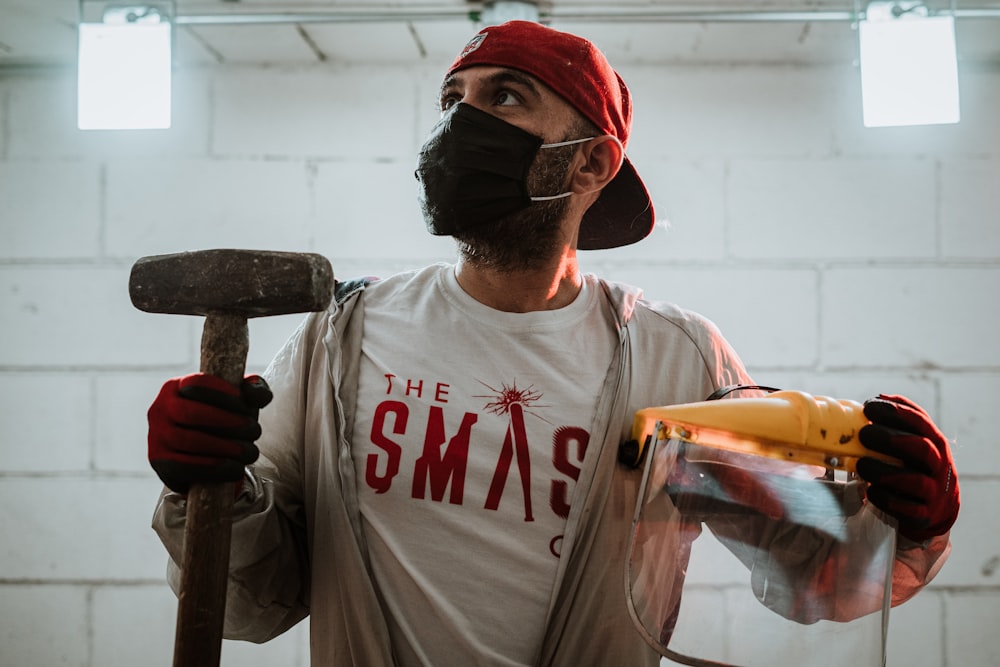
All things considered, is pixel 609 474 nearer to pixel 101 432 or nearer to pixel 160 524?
pixel 160 524

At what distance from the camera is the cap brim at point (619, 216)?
5.22ft

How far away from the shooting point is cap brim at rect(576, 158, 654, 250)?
5.22 feet

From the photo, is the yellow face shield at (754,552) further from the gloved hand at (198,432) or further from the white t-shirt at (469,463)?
the gloved hand at (198,432)

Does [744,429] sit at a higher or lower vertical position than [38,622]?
higher

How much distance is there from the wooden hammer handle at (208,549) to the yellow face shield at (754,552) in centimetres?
55

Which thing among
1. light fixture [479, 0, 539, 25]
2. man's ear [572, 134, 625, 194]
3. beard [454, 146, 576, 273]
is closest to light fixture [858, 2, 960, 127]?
light fixture [479, 0, 539, 25]

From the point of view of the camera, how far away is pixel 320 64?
252 centimetres

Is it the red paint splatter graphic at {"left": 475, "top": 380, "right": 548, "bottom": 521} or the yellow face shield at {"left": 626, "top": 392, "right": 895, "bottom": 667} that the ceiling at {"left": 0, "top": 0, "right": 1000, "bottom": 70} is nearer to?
the red paint splatter graphic at {"left": 475, "top": 380, "right": 548, "bottom": 521}

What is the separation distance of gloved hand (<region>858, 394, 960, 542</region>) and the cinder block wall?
4.93 ft

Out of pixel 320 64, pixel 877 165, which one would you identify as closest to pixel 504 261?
pixel 320 64

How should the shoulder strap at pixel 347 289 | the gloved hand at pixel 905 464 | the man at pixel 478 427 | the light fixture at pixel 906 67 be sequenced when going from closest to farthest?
the gloved hand at pixel 905 464, the man at pixel 478 427, the shoulder strap at pixel 347 289, the light fixture at pixel 906 67

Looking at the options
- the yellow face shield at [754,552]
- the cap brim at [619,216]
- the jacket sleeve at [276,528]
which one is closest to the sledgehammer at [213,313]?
the jacket sleeve at [276,528]

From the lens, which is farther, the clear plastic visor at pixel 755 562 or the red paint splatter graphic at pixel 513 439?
the red paint splatter graphic at pixel 513 439

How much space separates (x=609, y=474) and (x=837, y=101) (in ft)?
6.32
